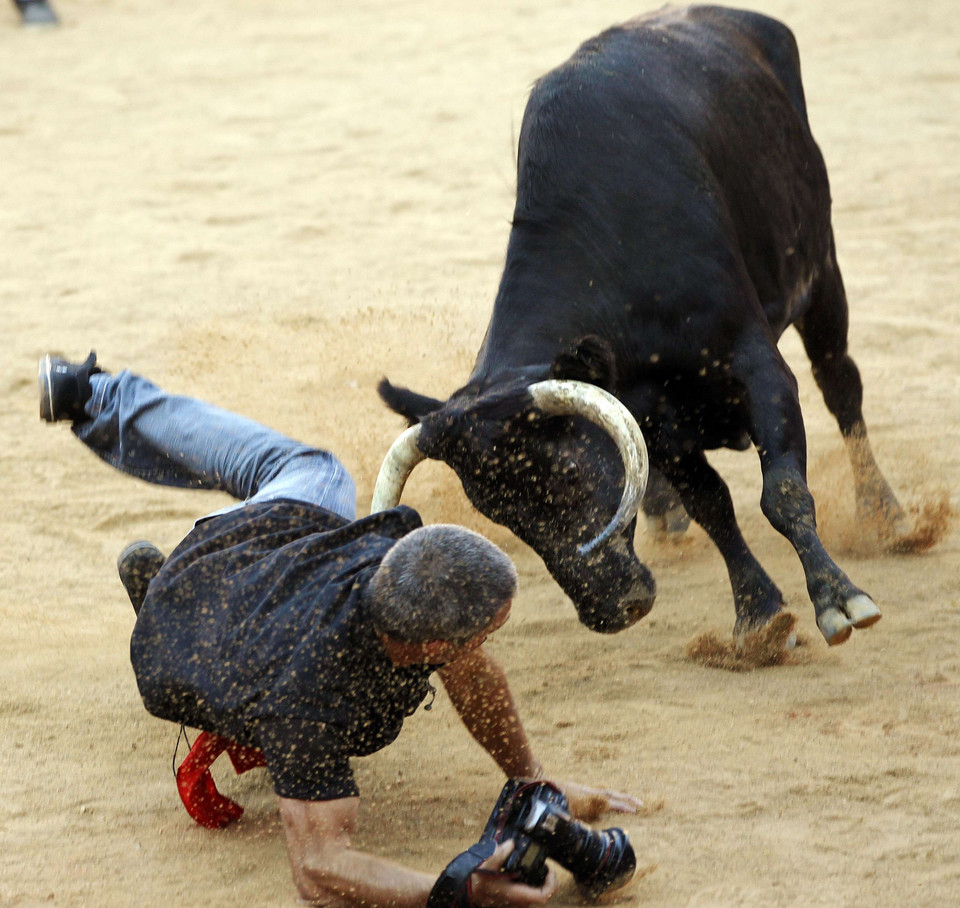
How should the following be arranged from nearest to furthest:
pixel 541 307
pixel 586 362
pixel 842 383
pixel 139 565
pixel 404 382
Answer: pixel 139 565 → pixel 586 362 → pixel 541 307 → pixel 842 383 → pixel 404 382

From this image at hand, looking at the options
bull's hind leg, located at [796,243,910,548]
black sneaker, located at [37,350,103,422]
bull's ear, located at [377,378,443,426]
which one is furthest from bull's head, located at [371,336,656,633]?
bull's hind leg, located at [796,243,910,548]

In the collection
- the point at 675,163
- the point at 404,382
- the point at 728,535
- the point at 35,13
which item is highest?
the point at 675,163

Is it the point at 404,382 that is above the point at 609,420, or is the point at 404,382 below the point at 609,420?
below

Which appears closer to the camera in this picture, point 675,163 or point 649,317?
point 649,317

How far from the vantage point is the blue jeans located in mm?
3820

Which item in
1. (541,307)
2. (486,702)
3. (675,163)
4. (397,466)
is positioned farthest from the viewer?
(675,163)

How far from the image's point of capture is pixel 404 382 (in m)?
6.08

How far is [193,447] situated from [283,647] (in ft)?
4.13

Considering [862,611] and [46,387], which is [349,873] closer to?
[862,611]

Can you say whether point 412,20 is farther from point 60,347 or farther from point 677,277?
point 677,277

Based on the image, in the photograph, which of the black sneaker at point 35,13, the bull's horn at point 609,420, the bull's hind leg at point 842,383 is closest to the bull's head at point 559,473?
the bull's horn at point 609,420

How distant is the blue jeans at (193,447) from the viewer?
382 cm

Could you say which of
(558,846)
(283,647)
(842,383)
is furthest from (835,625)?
(842,383)

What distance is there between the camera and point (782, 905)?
286cm
